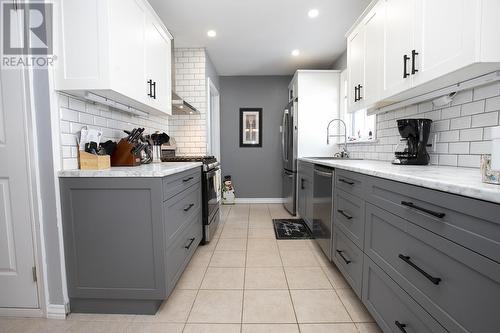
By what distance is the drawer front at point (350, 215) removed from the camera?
1.54 m

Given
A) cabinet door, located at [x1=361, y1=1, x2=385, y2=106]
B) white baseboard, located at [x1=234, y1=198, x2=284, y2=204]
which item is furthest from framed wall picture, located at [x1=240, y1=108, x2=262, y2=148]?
cabinet door, located at [x1=361, y1=1, x2=385, y2=106]

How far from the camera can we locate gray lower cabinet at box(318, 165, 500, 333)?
28.0 inches

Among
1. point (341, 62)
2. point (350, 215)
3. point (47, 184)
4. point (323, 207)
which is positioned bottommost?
point (323, 207)

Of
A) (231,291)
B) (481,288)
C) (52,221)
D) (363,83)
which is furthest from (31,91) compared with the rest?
(363,83)

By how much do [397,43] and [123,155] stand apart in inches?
84.6

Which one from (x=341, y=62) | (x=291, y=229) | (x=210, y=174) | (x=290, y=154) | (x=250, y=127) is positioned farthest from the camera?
(x=250, y=127)

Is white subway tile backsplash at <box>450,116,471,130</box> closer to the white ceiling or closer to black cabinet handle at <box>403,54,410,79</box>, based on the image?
black cabinet handle at <box>403,54,410,79</box>

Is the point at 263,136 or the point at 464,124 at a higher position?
the point at 263,136

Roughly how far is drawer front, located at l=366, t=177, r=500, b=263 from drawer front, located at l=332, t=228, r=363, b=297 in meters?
0.55

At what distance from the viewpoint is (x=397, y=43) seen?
1.68 m

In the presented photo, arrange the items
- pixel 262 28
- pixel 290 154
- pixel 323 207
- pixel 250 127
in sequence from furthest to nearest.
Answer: pixel 250 127 < pixel 290 154 < pixel 262 28 < pixel 323 207

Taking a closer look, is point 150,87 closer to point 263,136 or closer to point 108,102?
point 108,102

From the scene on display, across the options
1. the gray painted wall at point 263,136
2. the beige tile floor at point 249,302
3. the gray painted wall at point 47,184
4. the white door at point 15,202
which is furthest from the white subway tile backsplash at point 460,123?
the gray painted wall at point 263,136

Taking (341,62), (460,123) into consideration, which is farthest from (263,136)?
(460,123)
